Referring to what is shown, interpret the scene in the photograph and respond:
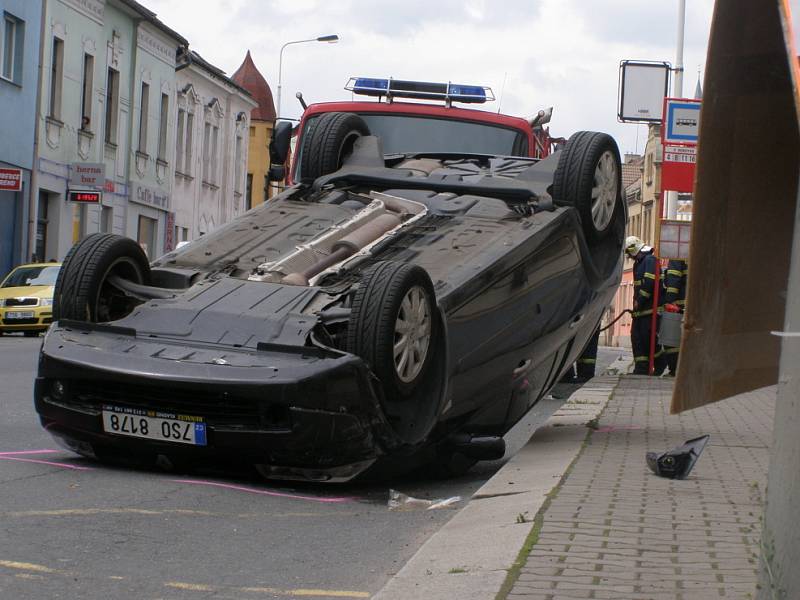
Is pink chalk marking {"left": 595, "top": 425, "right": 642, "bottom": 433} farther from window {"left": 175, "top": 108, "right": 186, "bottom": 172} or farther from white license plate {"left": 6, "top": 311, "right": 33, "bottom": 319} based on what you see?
window {"left": 175, "top": 108, "right": 186, "bottom": 172}

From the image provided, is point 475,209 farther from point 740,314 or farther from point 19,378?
point 19,378

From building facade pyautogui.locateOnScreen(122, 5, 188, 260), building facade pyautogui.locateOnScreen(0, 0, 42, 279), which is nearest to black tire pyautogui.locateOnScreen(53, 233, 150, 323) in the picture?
building facade pyautogui.locateOnScreen(0, 0, 42, 279)

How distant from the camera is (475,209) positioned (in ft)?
30.8

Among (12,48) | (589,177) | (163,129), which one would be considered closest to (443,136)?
(589,177)

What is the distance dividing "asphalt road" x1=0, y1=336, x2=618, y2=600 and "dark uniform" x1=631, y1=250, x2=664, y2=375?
10.7 m

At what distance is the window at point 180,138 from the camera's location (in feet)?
157

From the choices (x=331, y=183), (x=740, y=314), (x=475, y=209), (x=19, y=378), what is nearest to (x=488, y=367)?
(x=475, y=209)

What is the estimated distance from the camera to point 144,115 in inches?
1730

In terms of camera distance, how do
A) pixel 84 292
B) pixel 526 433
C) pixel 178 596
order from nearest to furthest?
pixel 178 596
pixel 84 292
pixel 526 433

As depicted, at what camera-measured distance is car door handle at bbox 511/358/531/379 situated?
891 centimetres

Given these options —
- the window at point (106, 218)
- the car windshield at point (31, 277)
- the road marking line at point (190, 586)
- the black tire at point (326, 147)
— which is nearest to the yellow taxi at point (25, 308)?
the car windshield at point (31, 277)

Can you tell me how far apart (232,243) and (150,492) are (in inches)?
86.6

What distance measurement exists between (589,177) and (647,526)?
3.83 m

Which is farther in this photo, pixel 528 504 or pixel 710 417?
pixel 710 417
